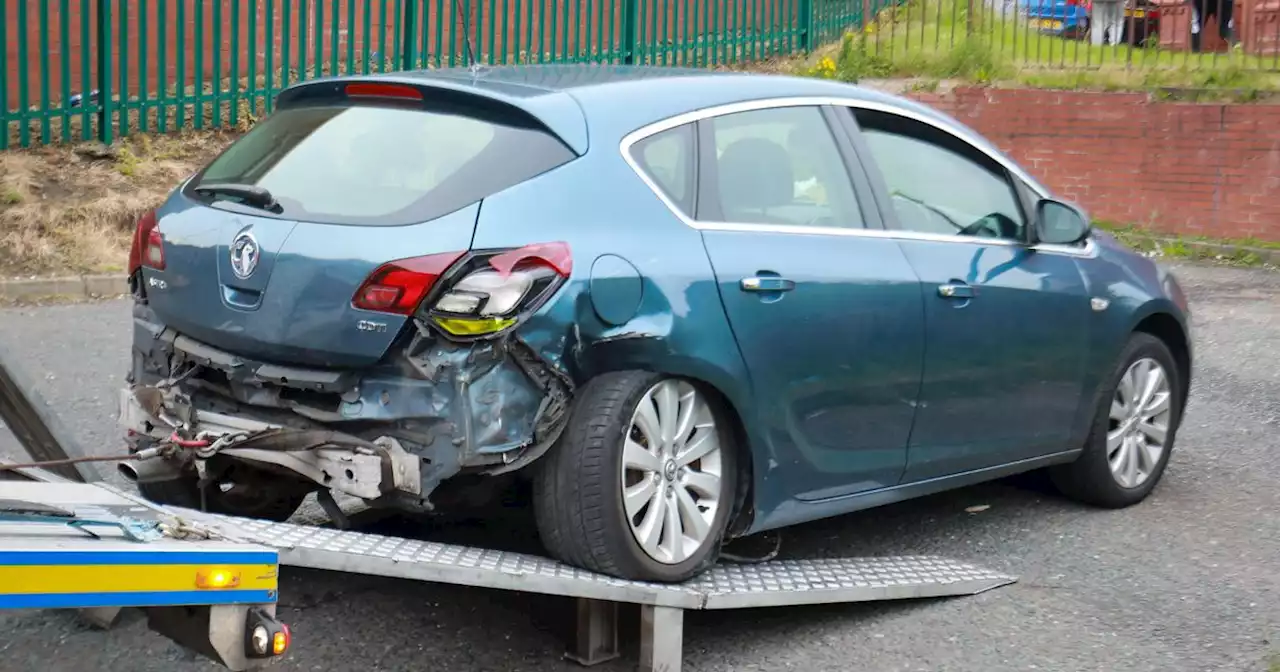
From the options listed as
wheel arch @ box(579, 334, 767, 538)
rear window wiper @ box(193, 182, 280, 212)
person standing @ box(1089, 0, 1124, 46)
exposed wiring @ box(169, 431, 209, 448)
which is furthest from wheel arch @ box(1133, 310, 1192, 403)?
person standing @ box(1089, 0, 1124, 46)

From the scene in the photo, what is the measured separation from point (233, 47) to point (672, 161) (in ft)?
28.8

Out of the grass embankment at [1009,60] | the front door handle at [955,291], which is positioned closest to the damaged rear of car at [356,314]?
the front door handle at [955,291]

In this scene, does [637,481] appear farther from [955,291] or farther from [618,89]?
[955,291]

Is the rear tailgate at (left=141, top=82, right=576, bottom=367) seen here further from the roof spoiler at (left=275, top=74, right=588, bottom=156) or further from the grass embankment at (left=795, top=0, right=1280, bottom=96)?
the grass embankment at (left=795, top=0, right=1280, bottom=96)

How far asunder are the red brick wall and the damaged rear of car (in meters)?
10.9

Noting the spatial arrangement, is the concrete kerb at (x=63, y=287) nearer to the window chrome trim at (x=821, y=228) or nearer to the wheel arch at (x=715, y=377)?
the window chrome trim at (x=821, y=228)

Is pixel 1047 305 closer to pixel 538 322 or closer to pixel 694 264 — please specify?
pixel 694 264

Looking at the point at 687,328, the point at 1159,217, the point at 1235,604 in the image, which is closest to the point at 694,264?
the point at 687,328

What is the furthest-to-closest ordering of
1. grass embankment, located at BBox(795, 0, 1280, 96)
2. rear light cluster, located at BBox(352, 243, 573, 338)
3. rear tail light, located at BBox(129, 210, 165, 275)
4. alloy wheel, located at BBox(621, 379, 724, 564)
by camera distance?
grass embankment, located at BBox(795, 0, 1280, 96) < rear tail light, located at BBox(129, 210, 165, 275) < alloy wheel, located at BBox(621, 379, 724, 564) < rear light cluster, located at BBox(352, 243, 573, 338)

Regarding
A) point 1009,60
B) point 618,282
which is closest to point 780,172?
point 618,282

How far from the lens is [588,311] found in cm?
418

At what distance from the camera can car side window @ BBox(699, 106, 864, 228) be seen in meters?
4.77

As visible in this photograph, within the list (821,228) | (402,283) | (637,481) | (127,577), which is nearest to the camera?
(127,577)

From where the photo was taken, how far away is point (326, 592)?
4.96m
